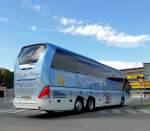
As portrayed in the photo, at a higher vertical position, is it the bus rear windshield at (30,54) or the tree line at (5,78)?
the tree line at (5,78)

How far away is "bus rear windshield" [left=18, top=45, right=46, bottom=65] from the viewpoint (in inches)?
710

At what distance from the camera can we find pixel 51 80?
1766 cm

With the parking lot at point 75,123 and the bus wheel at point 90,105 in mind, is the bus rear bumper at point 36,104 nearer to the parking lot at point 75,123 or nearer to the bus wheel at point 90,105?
the parking lot at point 75,123

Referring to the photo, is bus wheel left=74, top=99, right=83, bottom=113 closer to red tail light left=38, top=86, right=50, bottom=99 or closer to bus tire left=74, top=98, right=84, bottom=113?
bus tire left=74, top=98, right=84, bottom=113

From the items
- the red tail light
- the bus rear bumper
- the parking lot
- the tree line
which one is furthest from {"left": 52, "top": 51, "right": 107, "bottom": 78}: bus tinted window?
the tree line

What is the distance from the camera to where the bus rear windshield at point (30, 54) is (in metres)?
18.0

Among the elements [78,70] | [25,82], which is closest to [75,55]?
[78,70]

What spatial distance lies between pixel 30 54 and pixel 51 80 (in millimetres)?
1945

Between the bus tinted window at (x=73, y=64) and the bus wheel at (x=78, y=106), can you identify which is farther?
the bus wheel at (x=78, y=106)

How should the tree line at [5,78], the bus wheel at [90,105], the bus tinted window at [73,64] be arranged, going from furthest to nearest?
the tree line at [5,78] < the bus wheel at [90,105] < the bus tinted window at [73,64]

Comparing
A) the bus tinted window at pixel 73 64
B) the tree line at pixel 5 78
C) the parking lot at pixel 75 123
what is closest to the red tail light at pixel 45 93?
the parking lot at pixel 75 123

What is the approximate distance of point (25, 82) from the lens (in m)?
18.1

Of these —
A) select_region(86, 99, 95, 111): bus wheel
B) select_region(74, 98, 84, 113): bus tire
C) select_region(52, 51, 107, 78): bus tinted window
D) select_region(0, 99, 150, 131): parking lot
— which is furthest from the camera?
select_region(86, 99, 95, 111): bus wheel

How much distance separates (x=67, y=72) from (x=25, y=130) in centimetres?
750
